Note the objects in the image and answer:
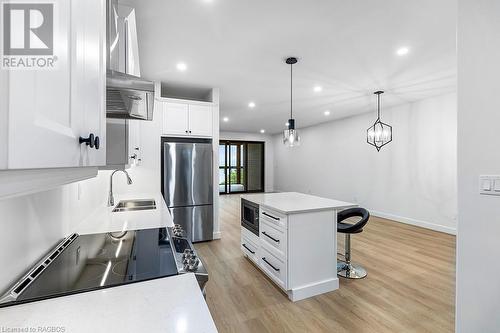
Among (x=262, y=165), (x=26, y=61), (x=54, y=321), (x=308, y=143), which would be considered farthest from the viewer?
(x=262, y=165)

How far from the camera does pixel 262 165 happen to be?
1012 cm

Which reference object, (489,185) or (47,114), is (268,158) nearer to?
(489,185)

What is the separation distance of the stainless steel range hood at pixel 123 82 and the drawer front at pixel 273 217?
1.51m

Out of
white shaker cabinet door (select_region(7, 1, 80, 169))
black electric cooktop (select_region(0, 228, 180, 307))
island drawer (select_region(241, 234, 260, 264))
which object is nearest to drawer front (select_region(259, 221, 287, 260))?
island drawer (select_region(241, 234, 260, 264))

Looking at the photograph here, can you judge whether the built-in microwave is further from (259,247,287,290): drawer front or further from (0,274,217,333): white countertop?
(0,274,217,333): white countertop

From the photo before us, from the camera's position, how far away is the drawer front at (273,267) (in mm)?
2234

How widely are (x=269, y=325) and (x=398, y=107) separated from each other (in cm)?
525

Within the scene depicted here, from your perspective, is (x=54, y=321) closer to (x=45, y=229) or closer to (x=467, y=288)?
(x=45, y=229)

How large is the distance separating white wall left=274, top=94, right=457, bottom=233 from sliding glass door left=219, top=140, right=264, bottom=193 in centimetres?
313

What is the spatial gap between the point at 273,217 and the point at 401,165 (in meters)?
4.14

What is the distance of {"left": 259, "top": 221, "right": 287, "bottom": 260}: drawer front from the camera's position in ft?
7.29

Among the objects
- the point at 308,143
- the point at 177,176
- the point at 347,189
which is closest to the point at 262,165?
the point at 308,143

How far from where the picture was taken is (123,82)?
3.27ft

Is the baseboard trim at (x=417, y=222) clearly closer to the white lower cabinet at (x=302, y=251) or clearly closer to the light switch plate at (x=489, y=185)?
the white lower cabinet at (x=302, y=251)
